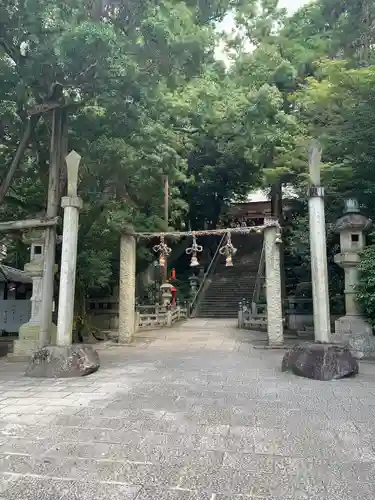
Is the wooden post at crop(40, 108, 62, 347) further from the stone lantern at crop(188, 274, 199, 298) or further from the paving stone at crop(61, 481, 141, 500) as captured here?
the stone lantern at crop(188, 274, 199, 298)

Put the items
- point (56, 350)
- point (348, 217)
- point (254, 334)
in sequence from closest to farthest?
1. point (56, 350)
2. point (348, 217)
3. point (254, 334)

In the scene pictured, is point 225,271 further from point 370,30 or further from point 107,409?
point 107,409

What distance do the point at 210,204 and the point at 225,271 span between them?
5273mm

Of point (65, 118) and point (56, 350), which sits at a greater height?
point (65, 118)

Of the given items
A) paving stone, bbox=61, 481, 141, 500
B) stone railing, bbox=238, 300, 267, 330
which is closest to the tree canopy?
stone railing, bbox=238, 300, 267, 330

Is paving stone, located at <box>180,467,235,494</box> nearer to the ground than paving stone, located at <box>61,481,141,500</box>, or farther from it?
farther from it

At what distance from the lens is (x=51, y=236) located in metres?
9.86

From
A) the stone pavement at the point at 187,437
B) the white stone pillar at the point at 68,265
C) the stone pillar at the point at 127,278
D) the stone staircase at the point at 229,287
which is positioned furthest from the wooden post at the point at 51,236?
the stone staircase at the point at 229,287

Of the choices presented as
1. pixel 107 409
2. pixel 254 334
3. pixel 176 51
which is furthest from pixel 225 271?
pixel 107 409

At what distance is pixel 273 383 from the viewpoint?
6.46 m

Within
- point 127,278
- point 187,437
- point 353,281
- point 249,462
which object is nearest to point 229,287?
point 127,278

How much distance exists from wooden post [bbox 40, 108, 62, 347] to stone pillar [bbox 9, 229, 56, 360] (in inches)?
14.1

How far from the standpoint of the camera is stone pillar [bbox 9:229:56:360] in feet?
32.3

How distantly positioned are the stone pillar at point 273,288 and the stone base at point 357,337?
2.04 meters
